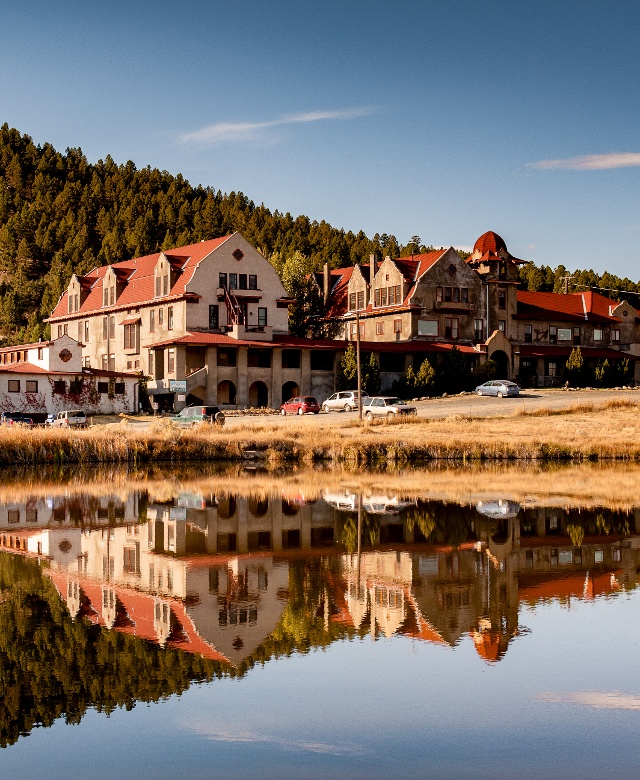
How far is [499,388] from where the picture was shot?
83125mm

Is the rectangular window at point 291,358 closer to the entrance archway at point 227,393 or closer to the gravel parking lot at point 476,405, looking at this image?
the entrance archway at point 227,393

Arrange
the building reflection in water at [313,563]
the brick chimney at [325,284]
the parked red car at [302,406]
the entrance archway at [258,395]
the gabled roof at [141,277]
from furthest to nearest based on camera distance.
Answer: the brick chimney at [325,284]
the gabled roof at [141,277]
the entrance archway at [258,395]
the parked red car at [302,406]
the building reflection in water at [313,563]

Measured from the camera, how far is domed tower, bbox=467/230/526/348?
97.6m

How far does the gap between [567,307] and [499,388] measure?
84.6 feet

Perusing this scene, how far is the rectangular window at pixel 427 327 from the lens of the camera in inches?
3642

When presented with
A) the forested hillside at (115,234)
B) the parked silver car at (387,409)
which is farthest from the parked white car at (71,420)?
the forested hillside at (115,234)

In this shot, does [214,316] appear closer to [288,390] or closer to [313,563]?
[288,390]

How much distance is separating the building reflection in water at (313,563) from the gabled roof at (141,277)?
167 feet

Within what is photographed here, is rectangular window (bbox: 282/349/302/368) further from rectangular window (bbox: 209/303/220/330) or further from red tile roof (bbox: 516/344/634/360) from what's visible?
red tile roof (bbox: 516/344/634/360)

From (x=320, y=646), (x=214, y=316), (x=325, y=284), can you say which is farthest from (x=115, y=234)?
(x=320, y=646)

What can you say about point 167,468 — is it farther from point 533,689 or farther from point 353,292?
point 353,292

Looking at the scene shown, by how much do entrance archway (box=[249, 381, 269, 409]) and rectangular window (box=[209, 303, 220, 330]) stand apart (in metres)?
5.54

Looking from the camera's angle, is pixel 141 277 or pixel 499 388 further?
pixel 141 277

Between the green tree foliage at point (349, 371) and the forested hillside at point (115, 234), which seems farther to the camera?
the forested hillside at point (115, 234)
